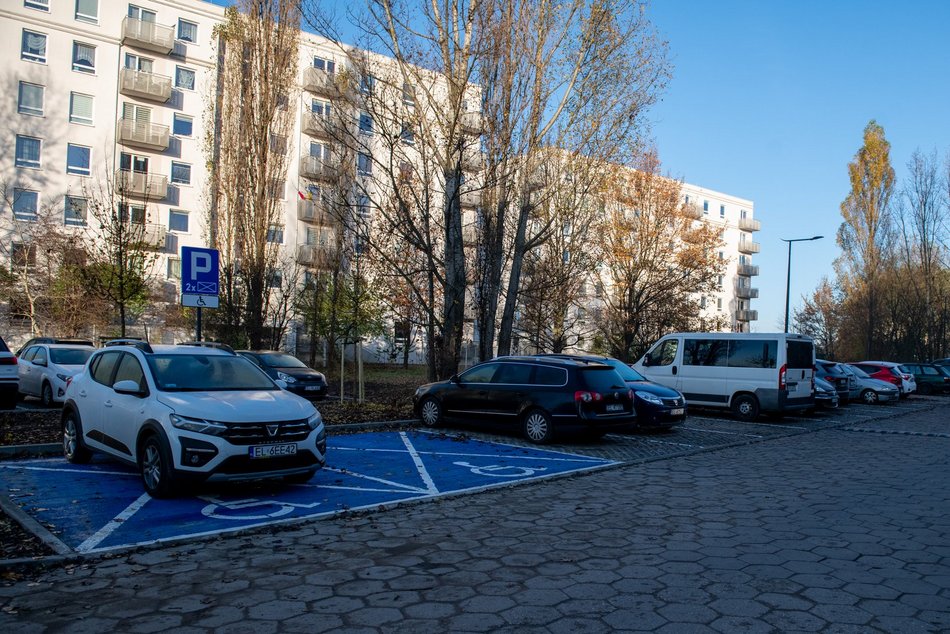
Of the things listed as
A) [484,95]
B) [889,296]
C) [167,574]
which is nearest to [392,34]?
[484,95]

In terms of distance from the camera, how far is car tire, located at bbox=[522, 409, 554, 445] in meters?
13.0

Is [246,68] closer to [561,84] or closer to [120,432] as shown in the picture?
[561,84]

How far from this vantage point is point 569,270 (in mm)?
25859

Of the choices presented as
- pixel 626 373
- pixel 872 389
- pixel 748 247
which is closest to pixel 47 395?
pixel 626 373

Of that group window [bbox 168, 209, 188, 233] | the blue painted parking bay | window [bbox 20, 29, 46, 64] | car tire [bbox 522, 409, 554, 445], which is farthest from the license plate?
window [bbox 20, 29, 46, 64]

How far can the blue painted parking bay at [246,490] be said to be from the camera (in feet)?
22.7

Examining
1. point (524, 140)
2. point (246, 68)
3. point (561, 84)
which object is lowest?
point (524, 140)

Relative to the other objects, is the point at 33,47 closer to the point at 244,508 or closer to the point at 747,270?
the point at 244,508

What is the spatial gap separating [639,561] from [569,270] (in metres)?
20.4

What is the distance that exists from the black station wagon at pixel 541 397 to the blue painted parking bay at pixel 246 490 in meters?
0.97

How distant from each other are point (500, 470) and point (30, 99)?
125 feet

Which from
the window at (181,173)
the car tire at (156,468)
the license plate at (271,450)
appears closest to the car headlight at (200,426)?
the car tire at (156,468)

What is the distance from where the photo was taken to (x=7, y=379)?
14.1 metres

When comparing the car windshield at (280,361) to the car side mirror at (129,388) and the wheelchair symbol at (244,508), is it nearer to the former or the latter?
the car side mirror at (129,388)
